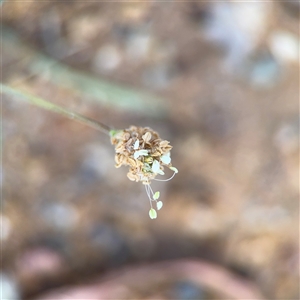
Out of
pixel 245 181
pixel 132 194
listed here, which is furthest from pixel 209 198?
pixel 132 194

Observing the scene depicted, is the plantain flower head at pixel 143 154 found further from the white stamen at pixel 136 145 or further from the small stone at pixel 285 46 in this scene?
the small stone at pixel 285 46

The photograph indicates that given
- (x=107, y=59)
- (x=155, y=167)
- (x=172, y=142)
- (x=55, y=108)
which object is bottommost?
(x=155, y=167)

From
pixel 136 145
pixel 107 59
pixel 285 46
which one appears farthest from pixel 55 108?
pixel 285 46

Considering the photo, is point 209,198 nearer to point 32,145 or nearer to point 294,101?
point 294,101

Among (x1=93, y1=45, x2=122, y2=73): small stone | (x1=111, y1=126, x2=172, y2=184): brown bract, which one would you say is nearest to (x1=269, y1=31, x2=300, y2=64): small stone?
(x1=93, y1=45, x2=122, y2=73): small stone

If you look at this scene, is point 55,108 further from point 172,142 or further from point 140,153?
point 172,142

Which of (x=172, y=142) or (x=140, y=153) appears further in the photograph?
(x=172, y=142)
